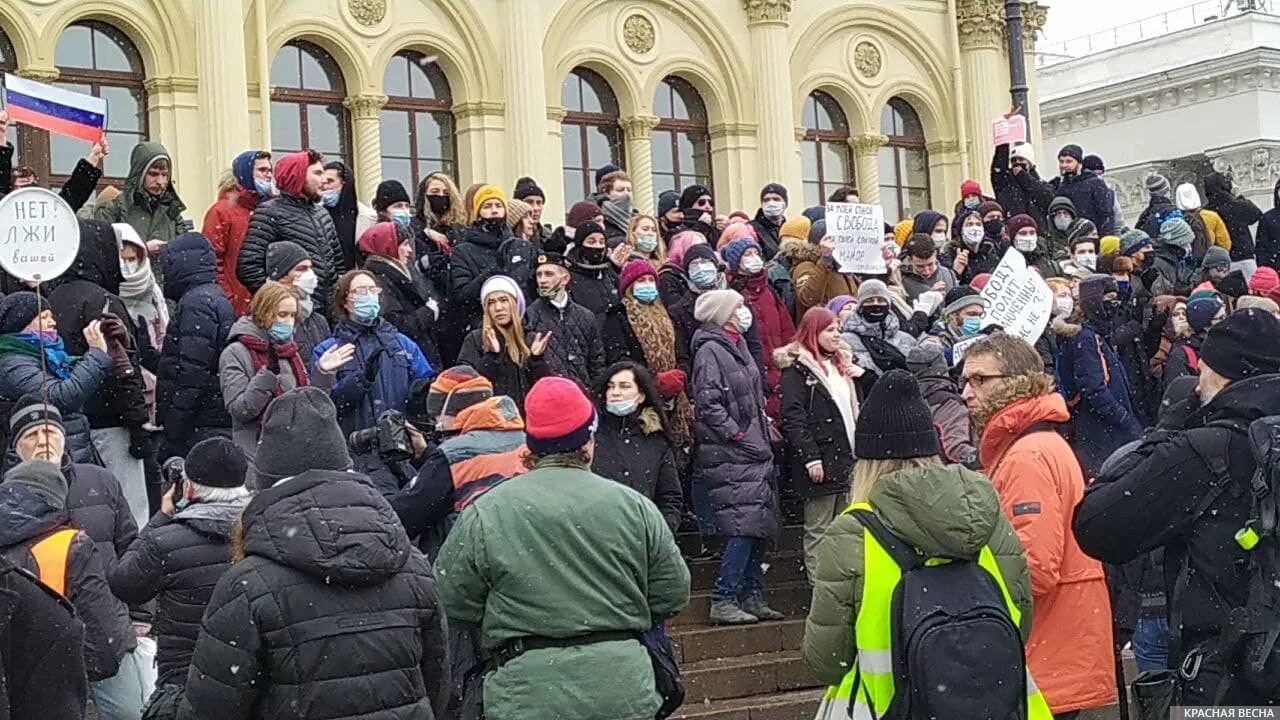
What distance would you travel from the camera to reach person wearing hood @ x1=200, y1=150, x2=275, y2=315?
37.3 ft

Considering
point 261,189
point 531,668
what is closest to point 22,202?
point 261,189

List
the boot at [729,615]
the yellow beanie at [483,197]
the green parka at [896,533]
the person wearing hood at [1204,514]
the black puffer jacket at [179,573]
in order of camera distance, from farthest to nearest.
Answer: the yellow beanie at [483,197] < the boot at [729,615] < the black puffer jacket at [179,573] < the person wearing hood at [1204,514] < the green parka at [896,533]

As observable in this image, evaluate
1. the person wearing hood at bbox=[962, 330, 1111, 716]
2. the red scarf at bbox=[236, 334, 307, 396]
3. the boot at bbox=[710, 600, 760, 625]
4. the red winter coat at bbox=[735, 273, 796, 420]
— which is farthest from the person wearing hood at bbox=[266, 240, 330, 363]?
the person wearing hood at bbox=[962, 330, 1111, 716]

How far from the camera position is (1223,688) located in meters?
5.24

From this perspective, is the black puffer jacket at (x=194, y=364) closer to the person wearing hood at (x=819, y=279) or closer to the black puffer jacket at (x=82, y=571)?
the black puffer jacket at (x=82, y=571)

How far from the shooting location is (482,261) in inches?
451

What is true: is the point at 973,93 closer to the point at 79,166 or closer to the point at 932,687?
the point at 79,166

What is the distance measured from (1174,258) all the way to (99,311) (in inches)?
400

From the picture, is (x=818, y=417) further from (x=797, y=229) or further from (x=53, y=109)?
(x=53, y=109)

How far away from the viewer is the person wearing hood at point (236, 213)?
11.4m

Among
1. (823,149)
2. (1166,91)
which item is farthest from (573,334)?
(1166,91)

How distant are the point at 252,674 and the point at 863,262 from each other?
8630 millimetres

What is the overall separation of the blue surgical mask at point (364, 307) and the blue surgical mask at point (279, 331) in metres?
0.38

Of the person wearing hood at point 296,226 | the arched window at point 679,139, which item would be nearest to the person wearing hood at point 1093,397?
the person wearing hood at point 296,226
